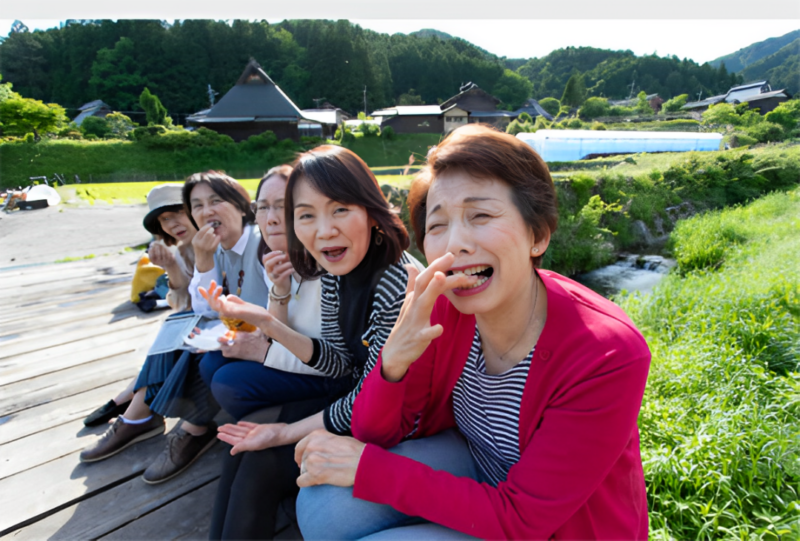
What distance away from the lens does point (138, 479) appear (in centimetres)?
180

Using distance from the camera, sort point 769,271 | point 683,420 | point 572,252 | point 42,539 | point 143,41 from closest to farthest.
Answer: point 42,539 < point 683,420 < point 769,271 < point 572,252 < point 143,41

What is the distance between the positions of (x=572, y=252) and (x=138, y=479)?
9.21 m

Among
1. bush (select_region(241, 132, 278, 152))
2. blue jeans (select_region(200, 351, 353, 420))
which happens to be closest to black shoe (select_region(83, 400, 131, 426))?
blue jeans (select_region(200, 351, 353, 420))

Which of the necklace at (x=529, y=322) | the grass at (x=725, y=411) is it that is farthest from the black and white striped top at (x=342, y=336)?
the grass at (x=725, y=411)

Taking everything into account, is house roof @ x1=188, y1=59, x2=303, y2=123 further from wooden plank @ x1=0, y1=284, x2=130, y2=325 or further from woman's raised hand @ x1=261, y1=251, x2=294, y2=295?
woman's raised hand @ x1=261, y1=251, x2=294, y2=295

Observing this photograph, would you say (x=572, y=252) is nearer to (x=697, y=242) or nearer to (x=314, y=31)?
(x=697, y=242)

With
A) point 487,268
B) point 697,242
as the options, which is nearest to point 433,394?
point 487,268

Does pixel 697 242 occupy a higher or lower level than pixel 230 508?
lower

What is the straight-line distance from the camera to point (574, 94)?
3559cm

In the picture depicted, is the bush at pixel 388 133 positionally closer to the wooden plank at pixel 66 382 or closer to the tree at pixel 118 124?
the tree at pixel 118 124

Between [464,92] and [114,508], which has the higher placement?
[464,92]

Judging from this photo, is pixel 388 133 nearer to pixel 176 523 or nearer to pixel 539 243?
pixel 176 523

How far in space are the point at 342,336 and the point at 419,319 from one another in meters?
0.68

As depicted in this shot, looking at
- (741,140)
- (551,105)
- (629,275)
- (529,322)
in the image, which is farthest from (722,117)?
(529,322)
